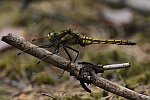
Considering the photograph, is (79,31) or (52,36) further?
(79,31)

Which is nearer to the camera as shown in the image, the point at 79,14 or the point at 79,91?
the point at 79,91

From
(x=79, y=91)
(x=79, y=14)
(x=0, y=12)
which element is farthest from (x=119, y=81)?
(x=0, y=12)

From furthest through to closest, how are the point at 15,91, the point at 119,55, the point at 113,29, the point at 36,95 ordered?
the point at 113,29 < the point at 119,55 < the point at 15,91 < the point at 36,95

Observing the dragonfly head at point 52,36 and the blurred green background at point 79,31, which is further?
the blurred green background at point 79,31

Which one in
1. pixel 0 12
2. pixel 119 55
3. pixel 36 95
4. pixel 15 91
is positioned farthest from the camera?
pixel 0 12

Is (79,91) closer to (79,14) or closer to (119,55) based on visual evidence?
(119,55)

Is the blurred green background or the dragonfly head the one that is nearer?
the dragonfly head

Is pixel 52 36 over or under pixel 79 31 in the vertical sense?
under

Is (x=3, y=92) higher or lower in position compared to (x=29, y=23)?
lower
